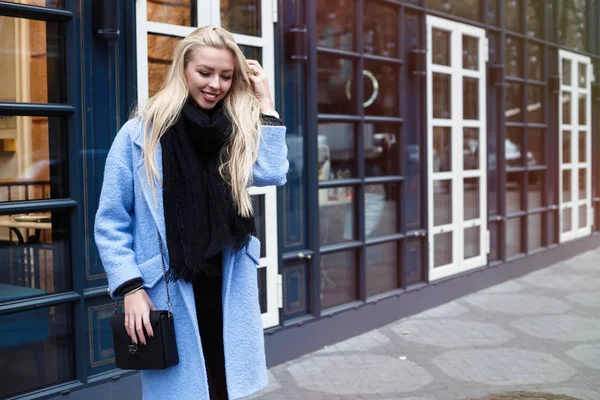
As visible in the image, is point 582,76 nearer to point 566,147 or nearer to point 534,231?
point 566,147

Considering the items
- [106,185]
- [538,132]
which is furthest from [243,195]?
[538,132]

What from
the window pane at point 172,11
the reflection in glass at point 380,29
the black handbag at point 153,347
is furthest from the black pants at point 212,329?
the reflection in glass at point 380,29

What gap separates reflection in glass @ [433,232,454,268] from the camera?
26.0ft

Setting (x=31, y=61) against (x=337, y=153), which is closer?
(x=31, y=61)

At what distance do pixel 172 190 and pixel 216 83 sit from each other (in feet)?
1.26

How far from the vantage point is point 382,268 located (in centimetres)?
718

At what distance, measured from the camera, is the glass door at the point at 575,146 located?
11.1 meters

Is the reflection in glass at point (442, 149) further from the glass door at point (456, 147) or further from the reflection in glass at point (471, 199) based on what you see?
the reflection in glass at point (471, 199)

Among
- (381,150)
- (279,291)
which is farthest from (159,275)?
(381,150)

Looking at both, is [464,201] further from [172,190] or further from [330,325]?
[172,190]

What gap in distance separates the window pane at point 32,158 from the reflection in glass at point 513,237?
641 cm

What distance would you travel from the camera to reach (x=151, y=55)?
4797 mm

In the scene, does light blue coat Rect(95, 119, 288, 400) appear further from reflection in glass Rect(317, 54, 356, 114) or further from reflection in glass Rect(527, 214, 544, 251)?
reflection in glass Rect(527, 214, 544, 251)

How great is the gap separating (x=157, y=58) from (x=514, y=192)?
5.99 m
